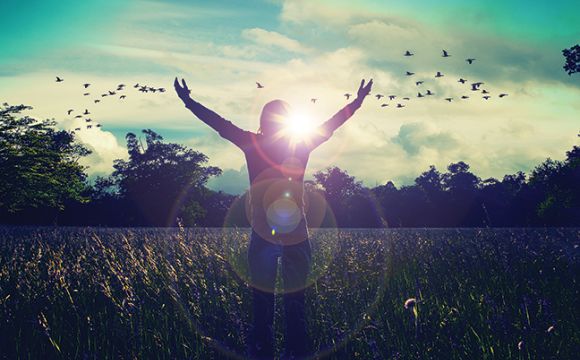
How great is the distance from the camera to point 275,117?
2369mm

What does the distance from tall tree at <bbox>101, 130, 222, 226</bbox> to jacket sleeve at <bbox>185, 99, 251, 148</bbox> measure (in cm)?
3617

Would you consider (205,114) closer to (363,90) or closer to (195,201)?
(363,90)

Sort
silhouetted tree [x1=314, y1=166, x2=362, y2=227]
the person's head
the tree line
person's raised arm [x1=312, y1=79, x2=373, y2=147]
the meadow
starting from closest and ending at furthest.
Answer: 1. the meadow
2. the person's head
3. person's raised arm [x1=312, y1=79, x2=373, y2=147]
4. the tree line
5. silhouetted tree [x1=314, y1=166, x2=362, y2=227]

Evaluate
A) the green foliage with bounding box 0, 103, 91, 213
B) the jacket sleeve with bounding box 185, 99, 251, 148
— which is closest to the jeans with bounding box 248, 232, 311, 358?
the jacket sleeve with bounding box 185, 99, 251, 148

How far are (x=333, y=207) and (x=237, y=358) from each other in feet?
173

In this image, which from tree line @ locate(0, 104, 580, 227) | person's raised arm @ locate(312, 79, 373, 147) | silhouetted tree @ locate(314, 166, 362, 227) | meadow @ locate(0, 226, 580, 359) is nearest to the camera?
meadow @ locate(0, 226, 580, 359)

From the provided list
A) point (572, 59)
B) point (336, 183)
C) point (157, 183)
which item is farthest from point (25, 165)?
point (336, 183)

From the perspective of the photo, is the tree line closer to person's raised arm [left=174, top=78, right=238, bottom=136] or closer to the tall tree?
the tall tree

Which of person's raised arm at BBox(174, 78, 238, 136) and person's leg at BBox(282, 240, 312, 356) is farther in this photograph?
person's raised arm at BBox(174, 78, 238, 136)

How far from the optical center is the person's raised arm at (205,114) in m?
2.40

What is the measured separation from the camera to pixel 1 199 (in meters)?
18.9

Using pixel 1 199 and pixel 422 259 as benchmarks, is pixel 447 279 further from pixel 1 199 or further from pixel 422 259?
pixel 1 199

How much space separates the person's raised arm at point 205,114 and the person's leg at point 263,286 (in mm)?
965

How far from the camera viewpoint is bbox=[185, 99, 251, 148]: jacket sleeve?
2365 millimetres
